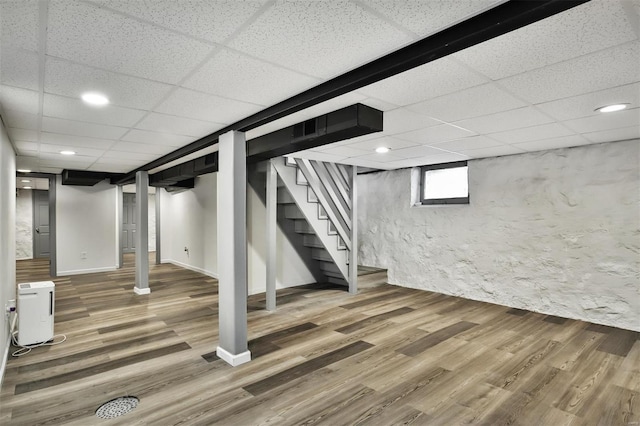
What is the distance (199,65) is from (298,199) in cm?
343

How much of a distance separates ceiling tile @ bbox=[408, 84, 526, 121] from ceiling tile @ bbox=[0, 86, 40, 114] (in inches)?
105

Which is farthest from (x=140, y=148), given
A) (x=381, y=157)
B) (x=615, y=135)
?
(x=615, y=135)

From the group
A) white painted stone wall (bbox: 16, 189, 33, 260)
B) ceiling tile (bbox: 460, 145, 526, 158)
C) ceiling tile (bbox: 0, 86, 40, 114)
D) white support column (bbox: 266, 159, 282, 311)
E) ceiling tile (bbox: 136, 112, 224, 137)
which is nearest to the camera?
ceiling tile (bbox: 0, 86, 40, 114)

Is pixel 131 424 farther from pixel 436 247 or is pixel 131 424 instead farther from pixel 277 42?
pixel 436 247

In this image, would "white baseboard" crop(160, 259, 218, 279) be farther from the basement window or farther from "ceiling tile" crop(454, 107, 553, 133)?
"ceiling tile" crop(454, 107, 553, 133)

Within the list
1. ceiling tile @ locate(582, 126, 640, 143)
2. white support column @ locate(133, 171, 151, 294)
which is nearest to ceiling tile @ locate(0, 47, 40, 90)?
white support column @ locate(133, 171, 151, 294)

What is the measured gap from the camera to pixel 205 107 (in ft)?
8.50

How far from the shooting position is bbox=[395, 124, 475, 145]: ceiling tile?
3.35 meters

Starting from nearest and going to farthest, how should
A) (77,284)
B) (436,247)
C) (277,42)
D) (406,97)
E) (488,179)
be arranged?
(277,42), (406,97), (488,179), (436,247), (77,284)

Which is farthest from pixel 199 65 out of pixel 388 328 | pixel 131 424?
pixel 388 328

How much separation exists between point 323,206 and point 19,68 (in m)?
3.95

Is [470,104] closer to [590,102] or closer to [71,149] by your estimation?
[590,102]

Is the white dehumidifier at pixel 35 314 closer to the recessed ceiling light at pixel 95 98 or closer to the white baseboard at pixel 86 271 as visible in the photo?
the recessed ceiling light at pixel 95 98

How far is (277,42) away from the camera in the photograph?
163 cm
